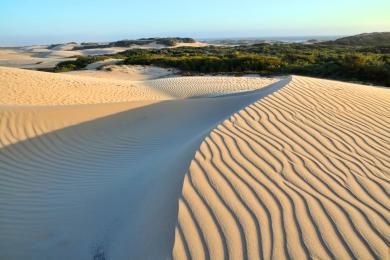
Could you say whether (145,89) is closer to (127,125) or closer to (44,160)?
(127,125)

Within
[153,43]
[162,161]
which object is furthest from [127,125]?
[153,43]

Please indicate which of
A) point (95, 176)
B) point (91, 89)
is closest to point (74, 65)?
point (91, 89)

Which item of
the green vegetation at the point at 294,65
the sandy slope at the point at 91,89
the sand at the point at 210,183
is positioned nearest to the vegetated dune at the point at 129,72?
the green vegetation at the point at 294,65

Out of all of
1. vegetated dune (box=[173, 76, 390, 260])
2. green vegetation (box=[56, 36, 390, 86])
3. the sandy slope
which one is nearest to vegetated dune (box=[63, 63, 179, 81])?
green vegetation (box=[56, 36, 390, 86])

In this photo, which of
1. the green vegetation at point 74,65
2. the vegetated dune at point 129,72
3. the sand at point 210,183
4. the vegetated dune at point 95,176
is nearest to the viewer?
the sand at point 210,183

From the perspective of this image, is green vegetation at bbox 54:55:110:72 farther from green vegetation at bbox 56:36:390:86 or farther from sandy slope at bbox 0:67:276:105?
sandy slope at bbox 0:67:276:105

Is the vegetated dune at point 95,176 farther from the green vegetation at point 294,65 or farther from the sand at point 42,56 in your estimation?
the sand at point 42,56
